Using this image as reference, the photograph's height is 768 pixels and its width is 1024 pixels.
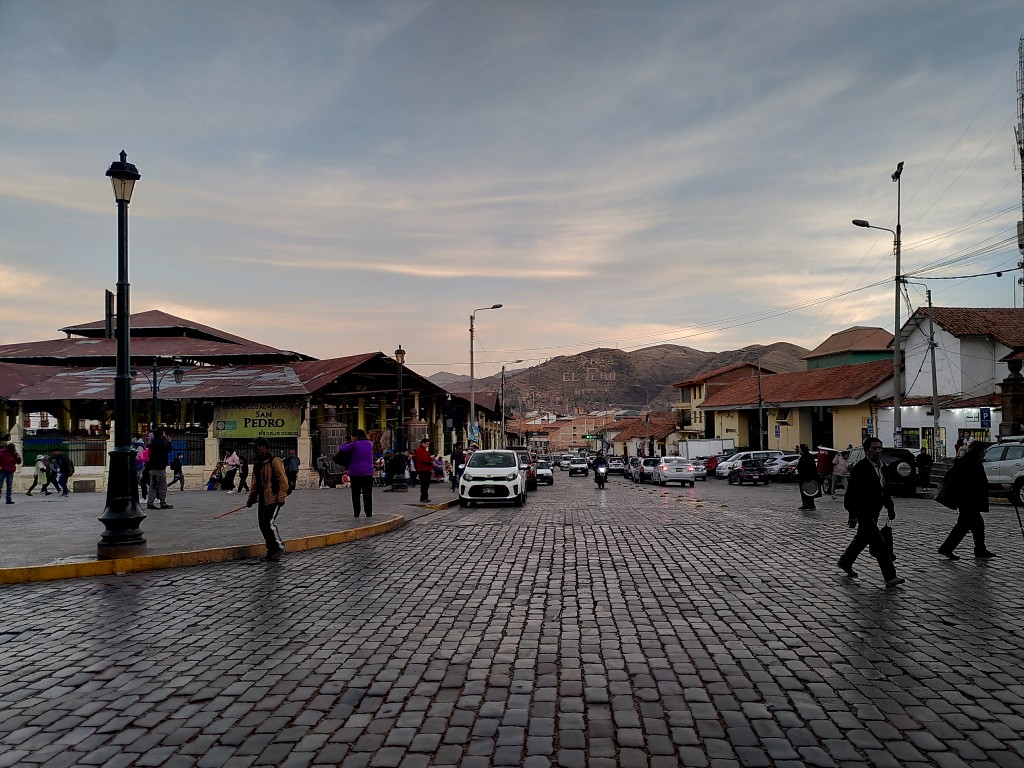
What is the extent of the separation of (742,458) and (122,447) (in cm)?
3963

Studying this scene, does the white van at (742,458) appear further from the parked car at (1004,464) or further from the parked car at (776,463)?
the parked car at (1004,464)

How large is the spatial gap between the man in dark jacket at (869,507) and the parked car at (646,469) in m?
31.6

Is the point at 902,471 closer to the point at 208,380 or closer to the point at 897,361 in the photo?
the point at 897,361

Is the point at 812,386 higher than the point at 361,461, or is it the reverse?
the point at 812,386

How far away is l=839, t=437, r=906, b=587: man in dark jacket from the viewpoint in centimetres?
878

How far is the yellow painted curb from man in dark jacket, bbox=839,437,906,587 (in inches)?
314

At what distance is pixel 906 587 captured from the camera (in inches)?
342

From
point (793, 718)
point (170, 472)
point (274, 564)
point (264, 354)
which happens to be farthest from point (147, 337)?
point (793, 718)

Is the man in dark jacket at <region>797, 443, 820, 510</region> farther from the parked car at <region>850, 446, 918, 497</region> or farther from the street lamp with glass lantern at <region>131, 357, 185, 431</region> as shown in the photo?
the street lamp with glass lantern at <region>131, 357, 185, 431</region>

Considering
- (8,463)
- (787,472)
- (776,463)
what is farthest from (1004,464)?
(8,463)

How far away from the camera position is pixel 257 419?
31.4m

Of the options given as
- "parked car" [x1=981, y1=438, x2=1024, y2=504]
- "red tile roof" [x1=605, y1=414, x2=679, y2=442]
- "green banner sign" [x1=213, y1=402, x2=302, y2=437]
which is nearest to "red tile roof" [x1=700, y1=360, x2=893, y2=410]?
"red tile roof" [x1=605, y1=414, x2=679, y2=442]

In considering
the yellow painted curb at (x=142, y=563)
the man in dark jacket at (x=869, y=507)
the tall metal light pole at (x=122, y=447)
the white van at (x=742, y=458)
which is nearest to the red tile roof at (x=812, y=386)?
the white van at (x=742, y=458)

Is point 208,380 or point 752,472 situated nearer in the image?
point 208,380
